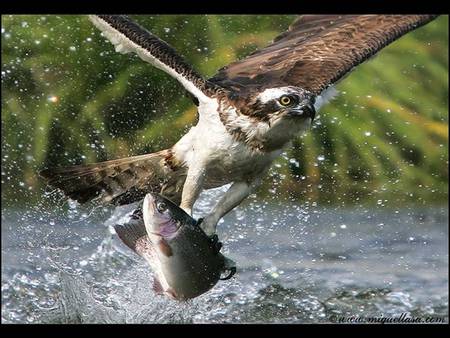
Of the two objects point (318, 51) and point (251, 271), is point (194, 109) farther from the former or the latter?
point (318, 51)

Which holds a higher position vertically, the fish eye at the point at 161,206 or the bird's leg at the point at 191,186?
the fish eye at the point at 161,206

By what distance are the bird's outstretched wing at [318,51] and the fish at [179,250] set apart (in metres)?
0.95

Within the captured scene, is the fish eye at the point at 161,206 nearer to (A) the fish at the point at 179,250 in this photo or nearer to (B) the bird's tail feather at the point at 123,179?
(A) the fish at the point at 179,250

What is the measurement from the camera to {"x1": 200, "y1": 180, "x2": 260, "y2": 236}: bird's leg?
6090 mm

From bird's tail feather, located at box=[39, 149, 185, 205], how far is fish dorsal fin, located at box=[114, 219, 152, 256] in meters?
0.34

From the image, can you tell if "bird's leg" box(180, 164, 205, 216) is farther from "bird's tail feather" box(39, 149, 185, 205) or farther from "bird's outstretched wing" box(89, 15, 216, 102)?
"bird's outstretched wing" box(89, 15, 216, 102)

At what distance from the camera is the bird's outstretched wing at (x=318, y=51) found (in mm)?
6551

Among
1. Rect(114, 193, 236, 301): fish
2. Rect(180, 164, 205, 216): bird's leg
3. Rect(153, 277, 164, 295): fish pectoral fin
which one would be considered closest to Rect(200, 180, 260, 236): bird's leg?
Rect(180, 164, 205, 216): bird's leg

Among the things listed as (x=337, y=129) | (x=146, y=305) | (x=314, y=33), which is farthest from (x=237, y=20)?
(x=146, y=305)

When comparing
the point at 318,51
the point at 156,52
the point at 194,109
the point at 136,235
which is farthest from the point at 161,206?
the point at 194,109

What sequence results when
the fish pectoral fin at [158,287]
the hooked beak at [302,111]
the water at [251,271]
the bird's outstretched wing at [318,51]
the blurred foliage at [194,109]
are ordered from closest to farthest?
the hooked beak at [302,111] < the fish pectoral fin at [158,287] < the bird's outstretched wing at [318,51] < the water at [251,271] < the blurred foliage at [194,109]

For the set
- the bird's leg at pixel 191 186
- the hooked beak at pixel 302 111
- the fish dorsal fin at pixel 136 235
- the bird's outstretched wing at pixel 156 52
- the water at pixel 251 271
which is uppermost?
the bird's outstretched wing at pixel 156 52

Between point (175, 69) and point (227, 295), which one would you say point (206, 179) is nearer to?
point (175, 69)

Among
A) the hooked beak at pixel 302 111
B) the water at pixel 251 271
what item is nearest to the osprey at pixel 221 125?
the hooked beak at pixel 302 111
